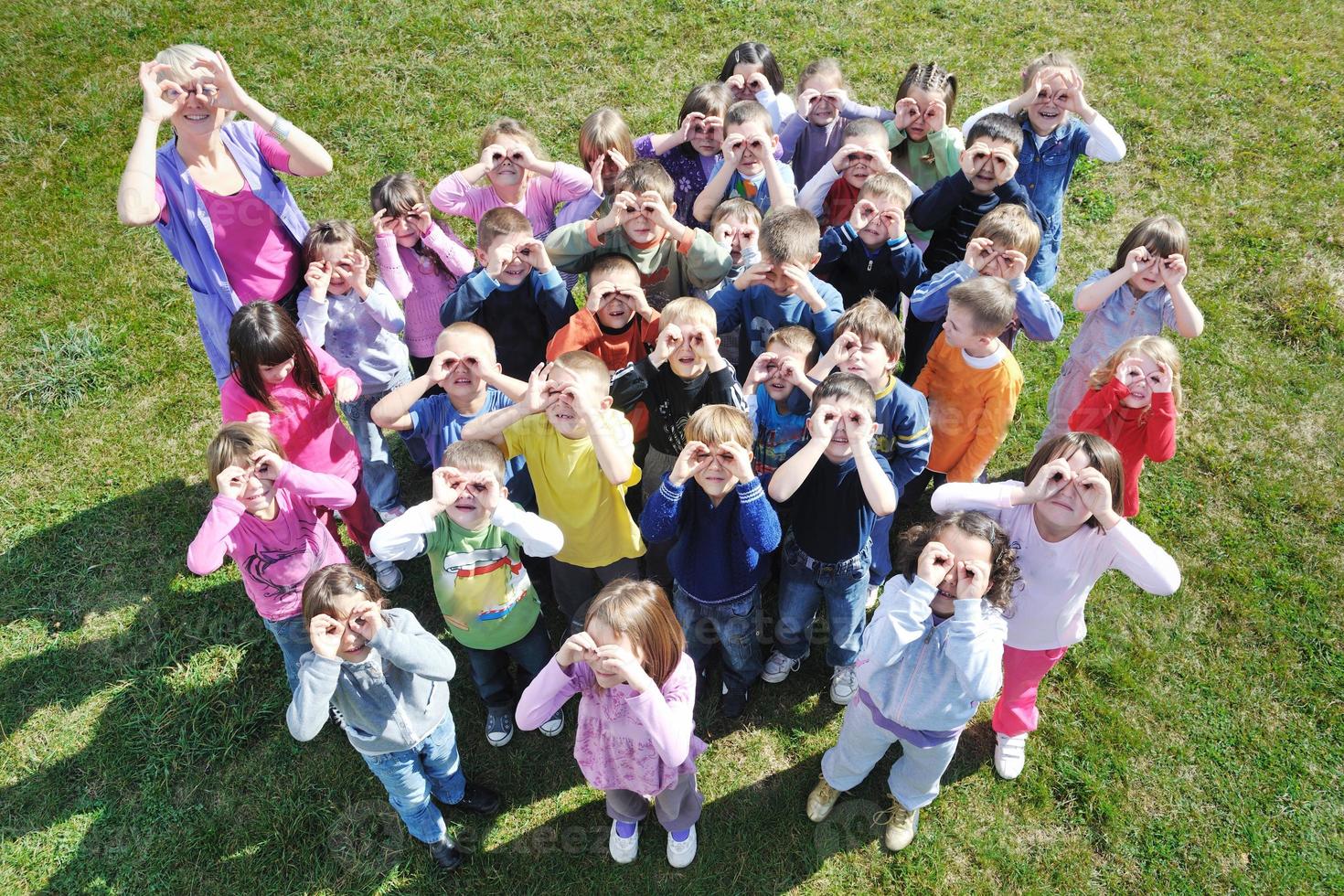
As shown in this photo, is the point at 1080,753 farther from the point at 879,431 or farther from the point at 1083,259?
the point at 1083,259

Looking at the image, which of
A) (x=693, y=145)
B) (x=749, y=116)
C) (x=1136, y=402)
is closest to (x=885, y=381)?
(x=1136, y=402)

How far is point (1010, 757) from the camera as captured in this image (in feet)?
15.4

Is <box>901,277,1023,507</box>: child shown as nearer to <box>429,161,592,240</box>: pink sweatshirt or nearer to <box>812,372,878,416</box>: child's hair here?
<box>812,372,878,416</box>: child's hair

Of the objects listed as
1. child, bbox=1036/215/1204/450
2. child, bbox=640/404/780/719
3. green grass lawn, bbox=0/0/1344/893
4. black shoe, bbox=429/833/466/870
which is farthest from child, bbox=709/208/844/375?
black shoe, bbox=429/833/466/870

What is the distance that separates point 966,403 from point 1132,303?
4.30 ft

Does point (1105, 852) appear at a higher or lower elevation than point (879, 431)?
lower

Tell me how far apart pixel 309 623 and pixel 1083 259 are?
6788mm

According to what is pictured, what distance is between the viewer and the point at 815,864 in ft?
14.4

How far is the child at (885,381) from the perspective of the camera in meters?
4.37

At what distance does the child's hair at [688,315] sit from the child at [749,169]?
134 centimetres

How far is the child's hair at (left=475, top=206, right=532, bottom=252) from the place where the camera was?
513 centimetres

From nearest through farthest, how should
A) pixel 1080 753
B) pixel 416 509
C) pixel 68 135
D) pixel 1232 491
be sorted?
pixel 416 509
pixel 1080 753
pixel 1232 491
pixel 68 135

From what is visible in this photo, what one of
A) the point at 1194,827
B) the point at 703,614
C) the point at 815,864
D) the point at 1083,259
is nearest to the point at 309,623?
the point at 703,614

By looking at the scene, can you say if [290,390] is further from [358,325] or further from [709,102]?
[709,102]
